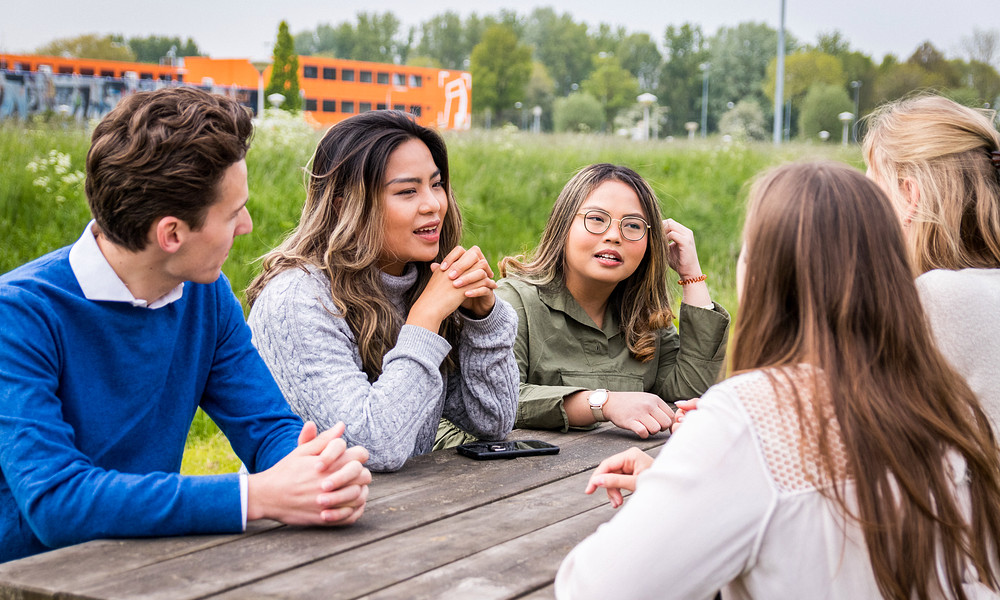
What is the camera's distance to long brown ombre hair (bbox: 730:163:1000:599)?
1.25m

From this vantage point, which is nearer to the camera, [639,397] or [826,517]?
[826,517]

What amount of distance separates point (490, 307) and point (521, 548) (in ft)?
3.52

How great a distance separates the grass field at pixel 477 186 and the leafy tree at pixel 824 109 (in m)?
6.77

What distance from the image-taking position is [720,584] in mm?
1254

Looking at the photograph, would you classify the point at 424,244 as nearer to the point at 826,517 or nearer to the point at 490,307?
the point at 490,307

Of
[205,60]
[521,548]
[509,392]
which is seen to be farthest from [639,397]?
[205,60]

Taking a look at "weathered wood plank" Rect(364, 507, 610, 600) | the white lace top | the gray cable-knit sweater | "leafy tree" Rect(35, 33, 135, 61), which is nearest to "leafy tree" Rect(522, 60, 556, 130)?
"leafy tree" Rect(35, 33, 135, 61)

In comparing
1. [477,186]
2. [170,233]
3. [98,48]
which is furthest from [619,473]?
[98,48]

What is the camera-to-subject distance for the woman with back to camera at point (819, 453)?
4.01ft

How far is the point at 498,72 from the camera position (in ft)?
221

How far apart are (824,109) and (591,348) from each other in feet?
70.8

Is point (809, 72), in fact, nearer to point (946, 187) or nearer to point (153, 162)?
point (946, 187)

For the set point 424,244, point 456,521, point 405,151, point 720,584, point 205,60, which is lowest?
point 456,521

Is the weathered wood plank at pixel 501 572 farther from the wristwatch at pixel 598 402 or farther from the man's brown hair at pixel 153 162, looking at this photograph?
the wristwatch at pixel 598 402
